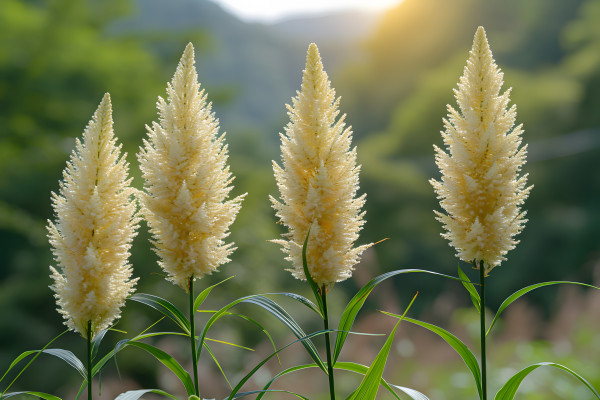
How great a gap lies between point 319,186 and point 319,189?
0.5 inches

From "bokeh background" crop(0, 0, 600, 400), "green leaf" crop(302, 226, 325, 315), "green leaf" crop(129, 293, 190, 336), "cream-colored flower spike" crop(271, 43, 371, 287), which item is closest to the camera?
"green leaf" crop(302, 226, 325, 315)

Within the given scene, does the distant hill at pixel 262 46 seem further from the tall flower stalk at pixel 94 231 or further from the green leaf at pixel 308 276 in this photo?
the green leaf at pixel 308 276

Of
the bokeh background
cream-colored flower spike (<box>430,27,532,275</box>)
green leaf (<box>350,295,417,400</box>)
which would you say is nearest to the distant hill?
the bokeh background

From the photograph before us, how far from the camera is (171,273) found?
5.92 ft

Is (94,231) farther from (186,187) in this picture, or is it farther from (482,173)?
(482,173)

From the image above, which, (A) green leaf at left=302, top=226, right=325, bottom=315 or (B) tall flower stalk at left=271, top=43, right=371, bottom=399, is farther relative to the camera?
(B) tall flower stalk at left=271, top=43, right=371, bottom=399

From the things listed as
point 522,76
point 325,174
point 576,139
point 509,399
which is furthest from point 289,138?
point 522,76

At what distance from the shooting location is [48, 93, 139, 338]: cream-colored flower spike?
5.92 ft

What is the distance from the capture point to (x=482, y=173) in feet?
5.93

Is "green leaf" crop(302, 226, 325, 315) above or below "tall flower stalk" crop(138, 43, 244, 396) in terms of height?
below

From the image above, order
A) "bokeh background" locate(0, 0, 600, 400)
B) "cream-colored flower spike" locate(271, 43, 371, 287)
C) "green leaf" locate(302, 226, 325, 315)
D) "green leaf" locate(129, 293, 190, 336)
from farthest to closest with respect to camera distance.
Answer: "bokeh background" locate(0, 0, 600, 400)
"green leaf" locate(129, 293, 190, 336)
"cream-colored flower spike" locate(271, 43, 371, 287)
"green leaf" locate(302, 226, 325, 315)

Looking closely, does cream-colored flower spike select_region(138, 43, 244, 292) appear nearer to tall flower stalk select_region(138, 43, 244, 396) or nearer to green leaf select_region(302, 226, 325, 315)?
tall flower stalk select_region(138, 43, 244, 396)

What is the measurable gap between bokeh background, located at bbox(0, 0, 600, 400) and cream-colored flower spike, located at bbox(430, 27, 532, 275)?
1.24 metres

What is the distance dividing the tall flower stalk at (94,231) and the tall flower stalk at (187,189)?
0.34 ft
